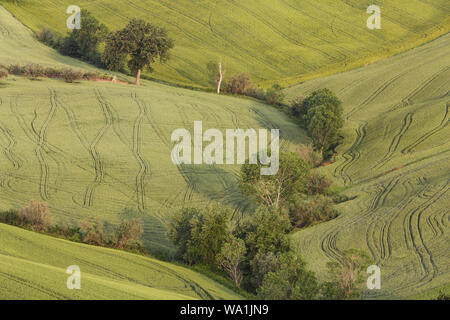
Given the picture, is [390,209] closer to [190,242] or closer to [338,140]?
[190,242]

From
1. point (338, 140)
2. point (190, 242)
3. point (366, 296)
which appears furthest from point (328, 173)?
point (366, 296)

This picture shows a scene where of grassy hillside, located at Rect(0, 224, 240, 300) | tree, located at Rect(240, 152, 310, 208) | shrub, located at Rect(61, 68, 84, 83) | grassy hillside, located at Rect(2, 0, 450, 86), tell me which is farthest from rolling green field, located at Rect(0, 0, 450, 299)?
tree, located at Rect(240, 152, 310, 208)

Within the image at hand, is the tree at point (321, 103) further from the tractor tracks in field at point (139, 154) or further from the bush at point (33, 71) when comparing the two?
the bush at point (33, 71)

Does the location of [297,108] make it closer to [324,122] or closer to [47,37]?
[324,122]

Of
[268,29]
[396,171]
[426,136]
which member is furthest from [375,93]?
[268,29]

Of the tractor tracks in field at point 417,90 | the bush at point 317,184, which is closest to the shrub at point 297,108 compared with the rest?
the tractor tracks in field at point 417,90

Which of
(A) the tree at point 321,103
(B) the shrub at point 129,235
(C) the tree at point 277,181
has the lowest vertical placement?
(B) the shrub at point 129,235

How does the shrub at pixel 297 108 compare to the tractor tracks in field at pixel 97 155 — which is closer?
the tractor tracks in field at pixel 97 155
